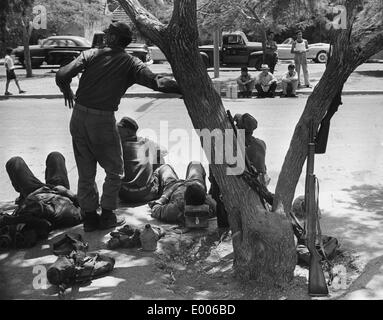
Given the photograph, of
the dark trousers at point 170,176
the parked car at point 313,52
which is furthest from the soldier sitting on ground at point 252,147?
the parked car at point 313,52

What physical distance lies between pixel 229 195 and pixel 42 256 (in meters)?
1.56

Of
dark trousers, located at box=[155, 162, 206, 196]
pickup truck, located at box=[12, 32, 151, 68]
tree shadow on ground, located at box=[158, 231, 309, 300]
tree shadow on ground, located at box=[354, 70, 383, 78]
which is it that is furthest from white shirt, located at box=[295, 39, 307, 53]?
tree shadow on ground, located at box=[158, 231, 309, 300]

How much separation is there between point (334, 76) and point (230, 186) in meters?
1.06

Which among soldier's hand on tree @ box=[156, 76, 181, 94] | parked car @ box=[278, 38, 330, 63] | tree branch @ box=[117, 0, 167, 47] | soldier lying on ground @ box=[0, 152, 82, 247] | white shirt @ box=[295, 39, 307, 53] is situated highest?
tree branch @ box=[117, 0, 167, 47]

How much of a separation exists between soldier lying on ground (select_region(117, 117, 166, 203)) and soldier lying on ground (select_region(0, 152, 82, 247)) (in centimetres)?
61

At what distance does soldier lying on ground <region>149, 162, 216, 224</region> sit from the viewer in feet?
16.3

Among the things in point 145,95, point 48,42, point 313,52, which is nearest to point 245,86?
point 145,95

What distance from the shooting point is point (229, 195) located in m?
4.08

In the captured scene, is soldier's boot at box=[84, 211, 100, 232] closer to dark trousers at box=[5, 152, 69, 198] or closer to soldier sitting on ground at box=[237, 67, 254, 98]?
dark trousers at box=[5, 152, 69, 198]

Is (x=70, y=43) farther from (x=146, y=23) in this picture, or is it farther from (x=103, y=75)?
(x=146, y=23)

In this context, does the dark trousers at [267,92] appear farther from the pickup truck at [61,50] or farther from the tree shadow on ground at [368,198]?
the tree shadow on ground at [368,198]

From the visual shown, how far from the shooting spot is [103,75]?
4629 mm

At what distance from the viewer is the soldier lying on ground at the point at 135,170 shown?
18.8ft
